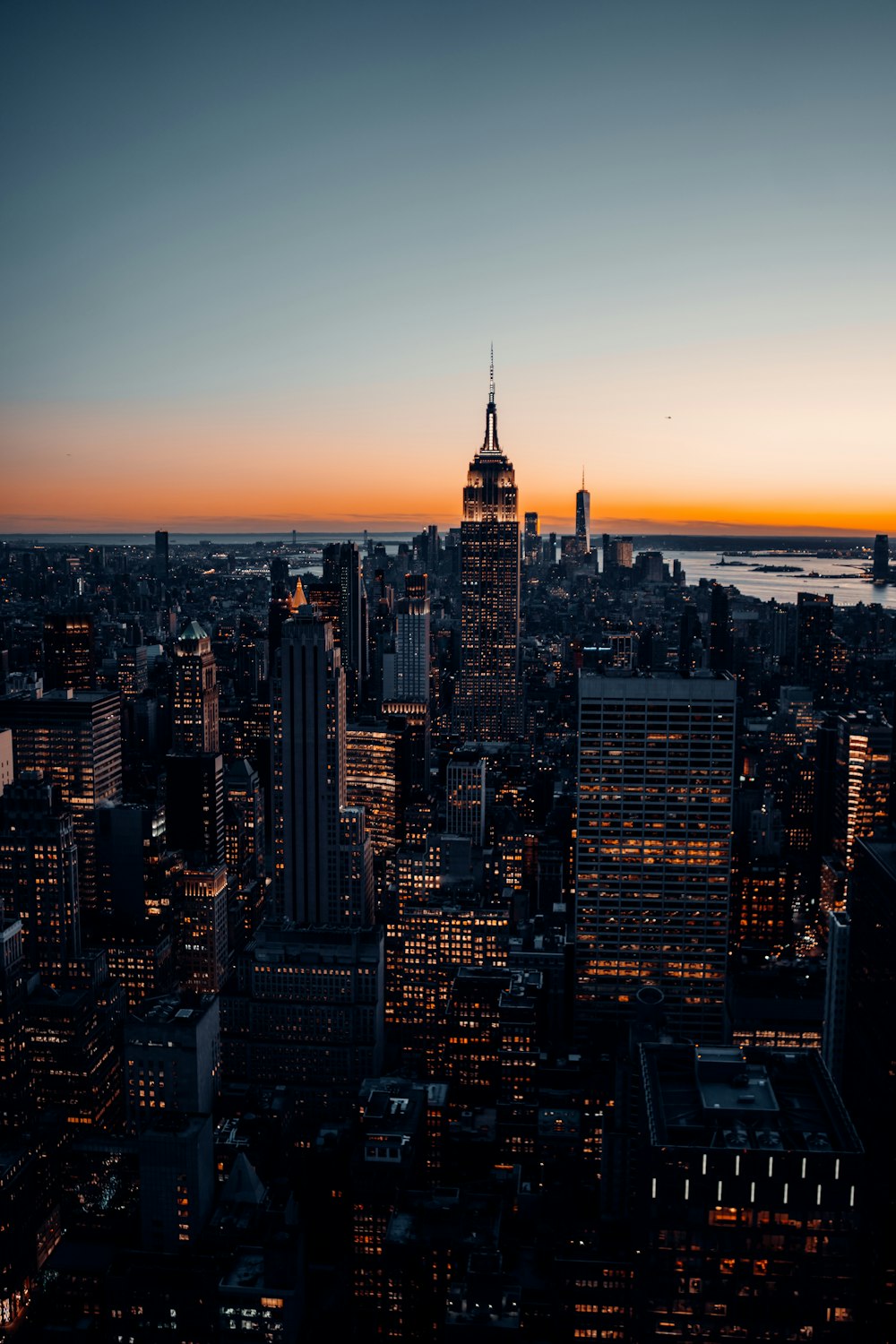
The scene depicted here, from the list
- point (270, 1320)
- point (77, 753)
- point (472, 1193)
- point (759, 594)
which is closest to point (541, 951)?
point (472, 1193)

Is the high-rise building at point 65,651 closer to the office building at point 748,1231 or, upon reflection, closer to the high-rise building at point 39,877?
the high-rise building at point 39,877

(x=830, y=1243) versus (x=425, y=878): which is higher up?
(x=830, y=1243)

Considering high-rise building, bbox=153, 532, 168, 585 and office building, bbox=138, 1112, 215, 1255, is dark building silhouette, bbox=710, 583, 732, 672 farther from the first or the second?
office building, bbox=138, 1112, 215, 1255

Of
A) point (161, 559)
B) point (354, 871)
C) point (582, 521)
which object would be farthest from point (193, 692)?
point (582, 521)

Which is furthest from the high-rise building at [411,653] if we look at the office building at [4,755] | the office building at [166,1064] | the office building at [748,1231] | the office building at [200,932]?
the office building at [748,1231]

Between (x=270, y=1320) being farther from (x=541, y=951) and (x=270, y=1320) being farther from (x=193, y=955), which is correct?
(x=193, y=955)

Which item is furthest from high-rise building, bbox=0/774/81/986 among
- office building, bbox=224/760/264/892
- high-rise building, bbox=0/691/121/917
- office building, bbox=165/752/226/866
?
office building, bbox=224/760/264/892

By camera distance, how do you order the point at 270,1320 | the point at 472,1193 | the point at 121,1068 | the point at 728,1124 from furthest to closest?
the point at 121,1068 < the point at 472,1193 < the point at 270,1320 < the point at 728,1124

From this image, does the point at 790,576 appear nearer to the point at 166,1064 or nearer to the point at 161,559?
the point at 161,559
